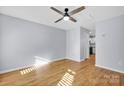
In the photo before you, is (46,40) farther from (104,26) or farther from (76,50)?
(104,26)

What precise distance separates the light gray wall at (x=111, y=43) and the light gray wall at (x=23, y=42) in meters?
2.62

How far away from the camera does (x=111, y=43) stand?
331cm

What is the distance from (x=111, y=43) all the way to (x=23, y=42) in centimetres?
379

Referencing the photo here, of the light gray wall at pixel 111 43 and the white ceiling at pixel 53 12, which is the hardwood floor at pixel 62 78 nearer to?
the light gray wall at pixel 111 43

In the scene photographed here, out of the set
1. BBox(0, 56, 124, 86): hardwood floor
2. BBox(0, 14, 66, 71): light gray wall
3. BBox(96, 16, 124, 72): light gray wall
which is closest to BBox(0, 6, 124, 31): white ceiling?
BBox(96, 16, 124, 72): light gray wall

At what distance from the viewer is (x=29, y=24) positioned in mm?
3781

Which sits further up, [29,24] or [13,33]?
[29,24]

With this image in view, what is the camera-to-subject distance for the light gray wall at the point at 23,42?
→ 10.0 ft

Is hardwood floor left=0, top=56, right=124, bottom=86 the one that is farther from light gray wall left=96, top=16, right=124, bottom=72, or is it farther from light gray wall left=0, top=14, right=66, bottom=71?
light gray wall left=0, top=14, right=66, bottom=71

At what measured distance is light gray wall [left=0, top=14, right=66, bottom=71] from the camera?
10.0ft

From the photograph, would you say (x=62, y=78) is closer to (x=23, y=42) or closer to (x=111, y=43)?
(x=23, y=42)

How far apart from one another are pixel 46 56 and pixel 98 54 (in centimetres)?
276

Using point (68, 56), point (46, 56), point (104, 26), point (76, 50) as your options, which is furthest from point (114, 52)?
point (46, 56)
